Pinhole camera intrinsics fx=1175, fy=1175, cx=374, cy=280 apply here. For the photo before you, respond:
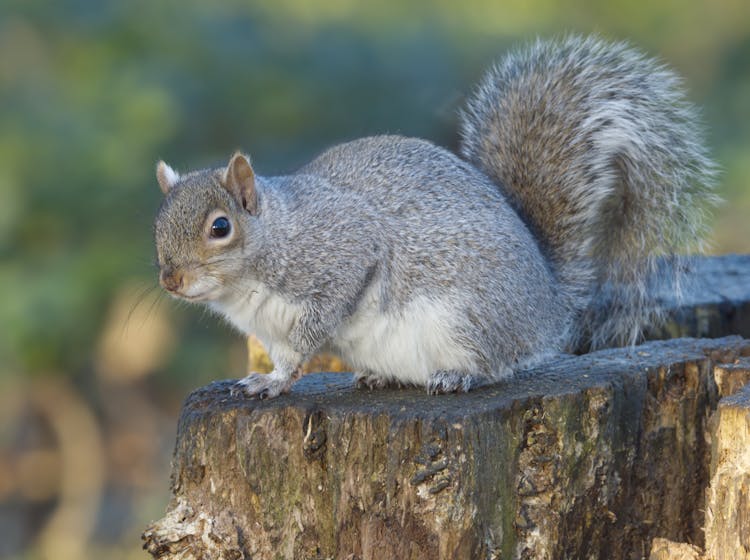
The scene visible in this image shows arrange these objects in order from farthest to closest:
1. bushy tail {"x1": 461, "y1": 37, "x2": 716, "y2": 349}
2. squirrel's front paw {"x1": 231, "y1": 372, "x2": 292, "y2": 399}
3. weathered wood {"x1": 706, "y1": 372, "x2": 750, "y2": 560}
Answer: bushy tail {"x1": 461, "y1": 37, "x2": 716, "y2": 349} < squirrel's front paw {"x1": 231, "y1": 372, "x2": 292, "y2": 399} < weathered wood {"x1": 706, "y1": 372, "x2": 750, "y2": 560}

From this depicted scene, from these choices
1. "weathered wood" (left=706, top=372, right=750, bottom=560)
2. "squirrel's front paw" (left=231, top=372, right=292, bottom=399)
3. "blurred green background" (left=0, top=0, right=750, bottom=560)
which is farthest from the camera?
"blurred green background" (left=0, top=0, right=750, bottom=560)

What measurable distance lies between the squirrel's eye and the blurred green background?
2489 millimetres

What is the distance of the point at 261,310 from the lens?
7.50 feet

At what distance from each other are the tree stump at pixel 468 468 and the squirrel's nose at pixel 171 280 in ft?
0.80

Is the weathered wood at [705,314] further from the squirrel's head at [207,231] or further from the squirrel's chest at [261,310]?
the squirrel's head at [207,231]

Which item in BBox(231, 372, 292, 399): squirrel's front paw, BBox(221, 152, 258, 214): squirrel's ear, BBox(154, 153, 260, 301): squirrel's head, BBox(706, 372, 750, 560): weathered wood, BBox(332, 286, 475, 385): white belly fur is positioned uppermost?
BBox(221, 152, 258, 214): squirrel's ear

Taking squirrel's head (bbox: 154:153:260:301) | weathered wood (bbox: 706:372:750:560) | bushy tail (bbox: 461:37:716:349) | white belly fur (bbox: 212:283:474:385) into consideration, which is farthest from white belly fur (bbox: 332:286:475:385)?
weathered wood (bbox: 706:372:750:560)

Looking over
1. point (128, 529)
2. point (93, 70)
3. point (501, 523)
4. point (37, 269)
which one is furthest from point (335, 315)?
point (93, 70)

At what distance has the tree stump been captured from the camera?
202 cm

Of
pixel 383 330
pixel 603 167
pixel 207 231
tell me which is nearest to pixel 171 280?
pixel 207 231

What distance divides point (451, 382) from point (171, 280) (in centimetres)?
58

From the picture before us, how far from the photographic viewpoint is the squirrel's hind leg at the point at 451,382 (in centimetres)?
227

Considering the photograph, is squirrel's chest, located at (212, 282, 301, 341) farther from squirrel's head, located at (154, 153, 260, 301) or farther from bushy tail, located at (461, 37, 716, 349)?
bushy tail, located at (461, 37, 716, 349)

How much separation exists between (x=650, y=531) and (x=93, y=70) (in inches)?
145
